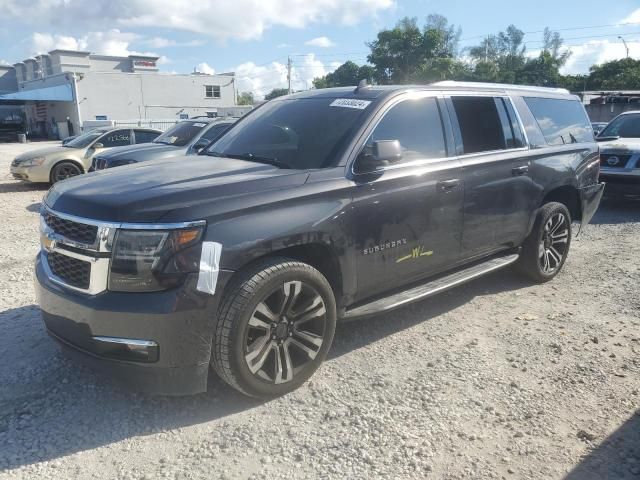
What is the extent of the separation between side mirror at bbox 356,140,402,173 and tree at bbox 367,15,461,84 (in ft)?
244

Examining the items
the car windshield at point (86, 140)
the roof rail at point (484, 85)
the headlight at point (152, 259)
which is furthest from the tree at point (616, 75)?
the headlight at point (152, 259)

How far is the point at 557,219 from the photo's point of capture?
5.51 m

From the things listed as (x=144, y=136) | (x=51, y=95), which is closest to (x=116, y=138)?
(x=144, y=136)

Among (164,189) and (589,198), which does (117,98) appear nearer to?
(589,198)

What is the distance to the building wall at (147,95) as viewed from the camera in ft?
164

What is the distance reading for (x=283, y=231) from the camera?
10.3 ft

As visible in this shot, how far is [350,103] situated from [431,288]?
1570 millimetres

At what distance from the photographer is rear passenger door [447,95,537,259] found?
4.39 meters

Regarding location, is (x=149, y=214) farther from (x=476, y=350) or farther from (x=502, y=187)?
(x=502, y=187)

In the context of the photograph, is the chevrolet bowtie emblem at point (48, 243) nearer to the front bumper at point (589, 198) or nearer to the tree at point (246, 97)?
the front bumper at point (589, 198)

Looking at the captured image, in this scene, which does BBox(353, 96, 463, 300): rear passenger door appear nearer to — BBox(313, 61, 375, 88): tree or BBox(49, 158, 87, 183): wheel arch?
BBox(49, 158, 87, 183): wheel arch

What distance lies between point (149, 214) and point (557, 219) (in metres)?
4.36

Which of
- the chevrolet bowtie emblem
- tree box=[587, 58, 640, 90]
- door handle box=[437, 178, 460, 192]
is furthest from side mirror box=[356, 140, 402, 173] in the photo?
tree box=[587, 58, 640, 90]

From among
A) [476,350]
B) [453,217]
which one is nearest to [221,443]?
[476,350]
